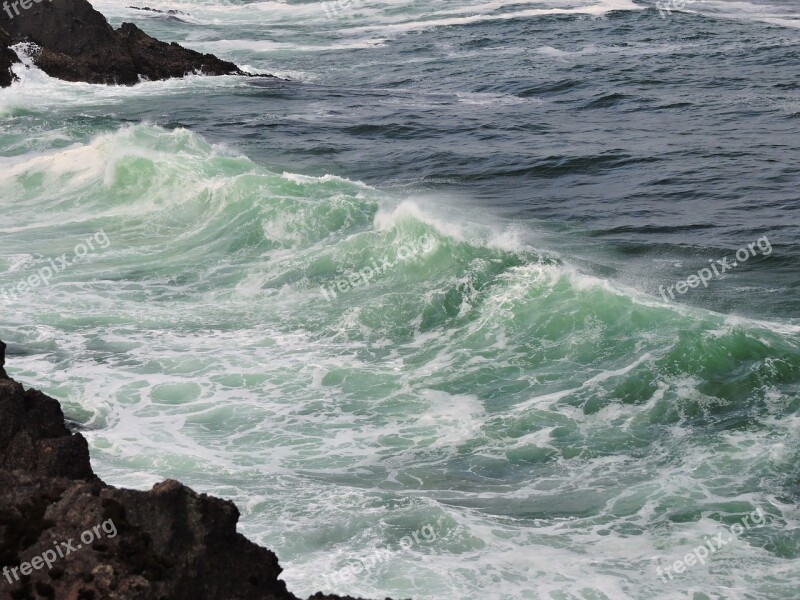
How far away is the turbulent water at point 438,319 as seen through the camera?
10477 millimetres

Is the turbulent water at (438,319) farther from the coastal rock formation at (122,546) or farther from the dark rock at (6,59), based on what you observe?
the coastal rock formation at (122,546)

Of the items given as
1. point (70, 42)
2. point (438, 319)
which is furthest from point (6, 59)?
point (438, 319)

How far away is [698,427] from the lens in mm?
12633

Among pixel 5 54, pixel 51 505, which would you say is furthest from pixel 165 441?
pixel 5 54

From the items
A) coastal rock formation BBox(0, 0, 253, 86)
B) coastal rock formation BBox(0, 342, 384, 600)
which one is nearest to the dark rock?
coastal rock formation BBox(0, 0, 253, 86)

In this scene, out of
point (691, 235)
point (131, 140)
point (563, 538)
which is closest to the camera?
point (563, 538)

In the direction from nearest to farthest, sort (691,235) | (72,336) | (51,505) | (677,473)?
(51,505)
(677,473)
(72,336)
(691,235)

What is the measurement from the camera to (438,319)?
53.7ft

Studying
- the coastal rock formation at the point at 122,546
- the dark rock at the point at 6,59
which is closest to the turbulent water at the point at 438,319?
the dark rock at the point at 6,59

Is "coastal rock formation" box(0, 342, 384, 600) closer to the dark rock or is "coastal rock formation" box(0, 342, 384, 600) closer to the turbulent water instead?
the turbulent water

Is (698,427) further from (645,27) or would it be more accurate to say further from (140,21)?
(140,21)

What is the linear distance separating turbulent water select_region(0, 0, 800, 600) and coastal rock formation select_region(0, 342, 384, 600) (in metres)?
1.89

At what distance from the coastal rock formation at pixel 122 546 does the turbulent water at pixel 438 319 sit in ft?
6.21

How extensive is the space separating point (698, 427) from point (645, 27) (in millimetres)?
37547
